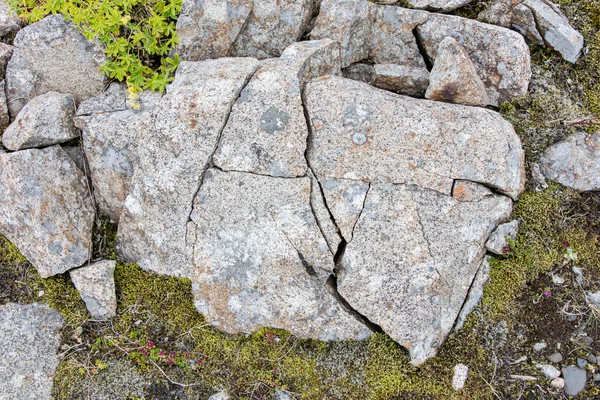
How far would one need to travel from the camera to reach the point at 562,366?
Answer: 15.3ft

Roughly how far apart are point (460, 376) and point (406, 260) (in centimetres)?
123

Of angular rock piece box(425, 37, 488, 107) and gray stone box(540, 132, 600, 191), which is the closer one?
angular rock piece box(425, 37, 488, 107)

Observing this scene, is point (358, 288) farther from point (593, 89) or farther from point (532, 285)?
point (593, 89)

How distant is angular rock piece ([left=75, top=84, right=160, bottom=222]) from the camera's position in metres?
4.82

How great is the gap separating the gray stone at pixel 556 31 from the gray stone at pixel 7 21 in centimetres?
547

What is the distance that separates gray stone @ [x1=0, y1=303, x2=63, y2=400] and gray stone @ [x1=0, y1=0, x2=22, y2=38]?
2.91 meters

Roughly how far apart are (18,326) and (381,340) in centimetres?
360

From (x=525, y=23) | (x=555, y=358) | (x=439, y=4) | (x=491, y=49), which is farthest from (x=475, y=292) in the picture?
(x=439, y=4)

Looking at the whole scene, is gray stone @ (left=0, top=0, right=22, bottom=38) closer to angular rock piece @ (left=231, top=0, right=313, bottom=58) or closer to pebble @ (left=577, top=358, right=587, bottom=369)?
angular rock piece @ (left=231, top=0, right=313, bottom=58)

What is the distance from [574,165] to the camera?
199 inches

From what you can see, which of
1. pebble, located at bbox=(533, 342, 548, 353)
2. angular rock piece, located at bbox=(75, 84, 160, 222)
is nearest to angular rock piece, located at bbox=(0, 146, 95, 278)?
angular rock piece, located at bbox=(75, 84, 160, 222)

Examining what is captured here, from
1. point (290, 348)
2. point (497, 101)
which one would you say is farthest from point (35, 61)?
point (497, 101)

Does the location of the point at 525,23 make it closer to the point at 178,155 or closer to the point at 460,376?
the point at 460,376

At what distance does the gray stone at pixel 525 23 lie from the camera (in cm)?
529
